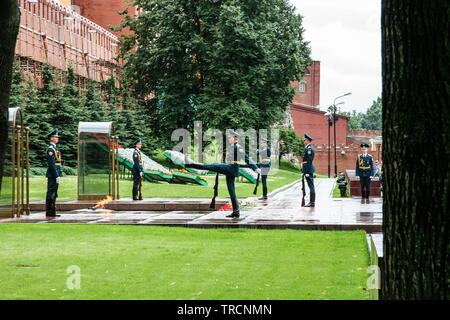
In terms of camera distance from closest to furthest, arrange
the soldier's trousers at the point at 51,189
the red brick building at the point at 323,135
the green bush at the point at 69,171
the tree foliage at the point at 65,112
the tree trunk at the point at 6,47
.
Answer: the tree trunk at the point at 6,47 < the soldier's trousers at the point at 51,189 < the tree foliage at the point at 65,112 < the green bush at the point at 69,171 < the red brick building at the point at 323,135

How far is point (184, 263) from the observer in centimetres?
790

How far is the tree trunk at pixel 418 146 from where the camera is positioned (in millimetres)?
3340

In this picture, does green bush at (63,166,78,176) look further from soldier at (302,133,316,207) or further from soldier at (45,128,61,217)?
soldier at (302,133,316,207)

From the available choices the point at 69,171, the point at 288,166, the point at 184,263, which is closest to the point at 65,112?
the point at 69,171

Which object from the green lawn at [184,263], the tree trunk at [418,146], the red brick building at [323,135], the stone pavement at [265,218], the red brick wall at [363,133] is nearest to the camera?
the tree trunk at [418,146]

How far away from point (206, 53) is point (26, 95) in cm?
1024

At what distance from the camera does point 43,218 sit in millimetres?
14758

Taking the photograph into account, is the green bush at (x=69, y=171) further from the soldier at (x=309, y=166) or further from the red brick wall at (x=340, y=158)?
the red brick wall at (x=340, y=158)

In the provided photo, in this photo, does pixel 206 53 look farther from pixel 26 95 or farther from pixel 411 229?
pixel 411 229

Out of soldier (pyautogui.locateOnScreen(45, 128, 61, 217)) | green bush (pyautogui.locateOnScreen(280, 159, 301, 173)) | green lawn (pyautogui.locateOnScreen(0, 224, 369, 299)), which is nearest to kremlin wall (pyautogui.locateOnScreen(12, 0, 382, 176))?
green bush (pyautogui.locateOnScreen(280, 159, 301, 173))

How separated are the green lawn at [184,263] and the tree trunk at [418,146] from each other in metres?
2.58

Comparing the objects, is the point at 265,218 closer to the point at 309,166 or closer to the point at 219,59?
the point at 309,166

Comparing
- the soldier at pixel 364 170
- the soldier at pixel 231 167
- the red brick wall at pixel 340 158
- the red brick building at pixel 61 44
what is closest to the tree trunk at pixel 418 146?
the soldier at pixel 231 167
